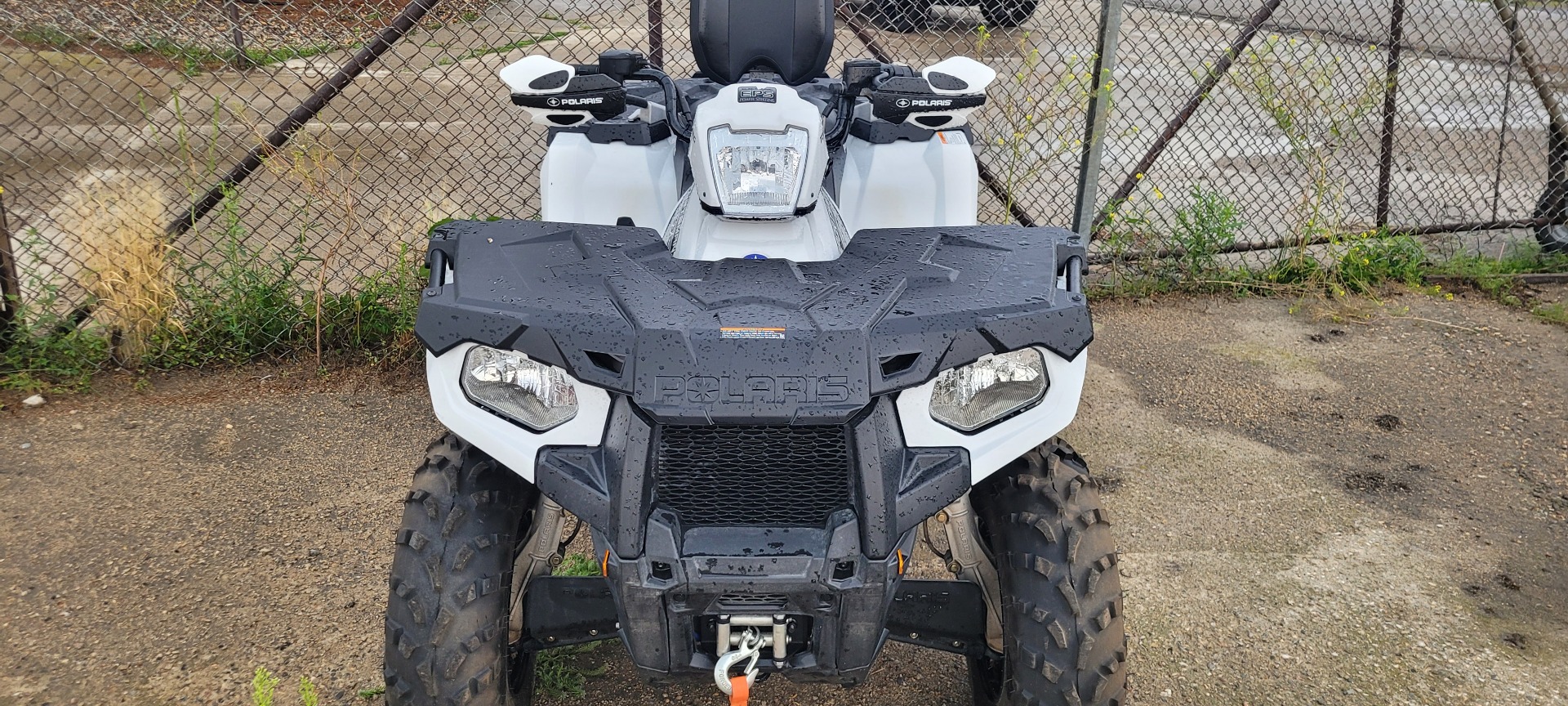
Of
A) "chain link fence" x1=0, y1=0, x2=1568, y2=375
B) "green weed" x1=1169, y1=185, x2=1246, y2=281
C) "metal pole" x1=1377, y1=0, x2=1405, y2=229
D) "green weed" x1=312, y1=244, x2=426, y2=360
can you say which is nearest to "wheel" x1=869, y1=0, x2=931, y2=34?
"chain link fence" x1=0, y1=0, x2=1568, y2=375

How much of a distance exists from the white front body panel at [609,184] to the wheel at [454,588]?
2.68 ft

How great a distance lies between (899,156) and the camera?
3.00 metres

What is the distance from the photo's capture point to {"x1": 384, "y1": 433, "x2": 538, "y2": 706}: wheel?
215cm

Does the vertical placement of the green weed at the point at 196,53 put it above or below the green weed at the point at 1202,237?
above

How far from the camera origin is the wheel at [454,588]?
2150 mm

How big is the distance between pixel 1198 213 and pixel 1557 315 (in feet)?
5.54

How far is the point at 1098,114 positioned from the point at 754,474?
149 inches

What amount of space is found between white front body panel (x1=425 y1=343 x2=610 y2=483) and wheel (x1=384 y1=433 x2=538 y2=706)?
15 centimetres

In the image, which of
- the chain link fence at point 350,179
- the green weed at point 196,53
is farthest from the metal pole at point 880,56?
the green weed at point 196,53

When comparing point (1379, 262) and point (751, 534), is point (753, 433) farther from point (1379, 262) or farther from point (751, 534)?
point (1379, 262)

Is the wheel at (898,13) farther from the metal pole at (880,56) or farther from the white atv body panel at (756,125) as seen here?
the white atv body panel at (756,125)

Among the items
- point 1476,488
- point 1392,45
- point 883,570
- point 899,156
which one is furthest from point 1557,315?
point 883,570

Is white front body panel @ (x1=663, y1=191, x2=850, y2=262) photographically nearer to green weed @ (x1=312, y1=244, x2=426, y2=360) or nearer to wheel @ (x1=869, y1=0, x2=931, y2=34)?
green weed @ (x1=312, y1=244, x2=426, y2=360)

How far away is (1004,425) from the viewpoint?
6.89ft
